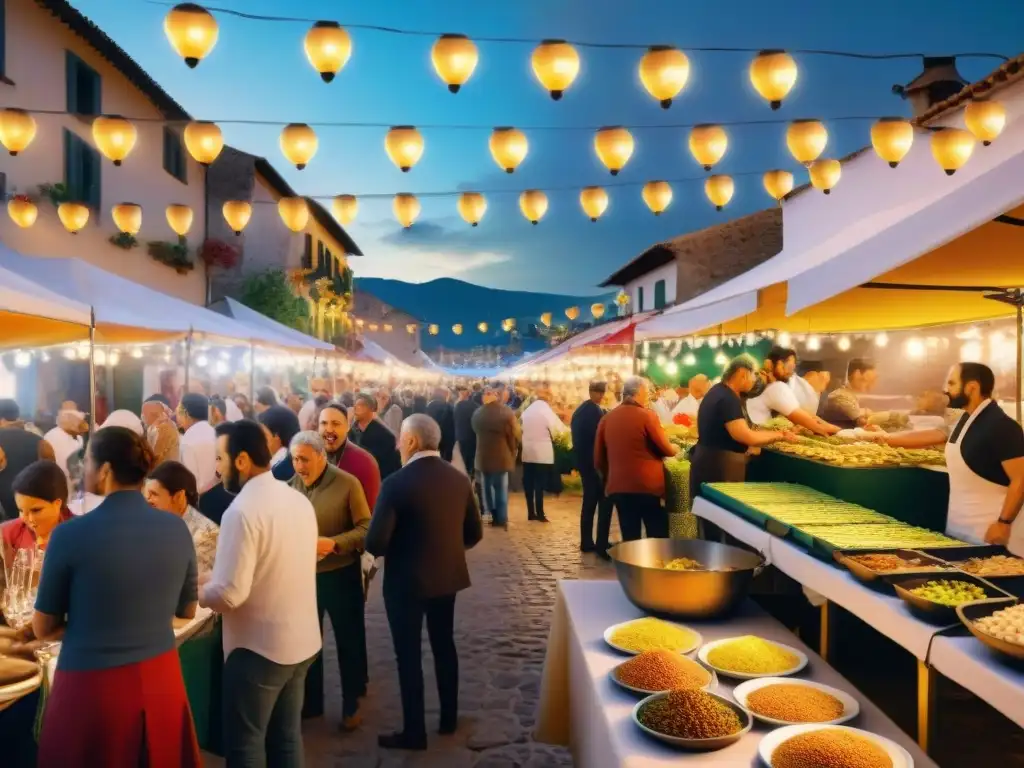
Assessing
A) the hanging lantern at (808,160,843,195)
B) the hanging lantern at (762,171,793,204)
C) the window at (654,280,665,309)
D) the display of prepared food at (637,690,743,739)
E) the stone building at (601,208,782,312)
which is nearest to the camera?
the display of prepared food at (637,690,743,739)

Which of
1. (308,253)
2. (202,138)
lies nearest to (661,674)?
(202,138)

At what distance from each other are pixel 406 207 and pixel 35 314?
17.0ft

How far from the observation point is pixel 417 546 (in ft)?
14.5

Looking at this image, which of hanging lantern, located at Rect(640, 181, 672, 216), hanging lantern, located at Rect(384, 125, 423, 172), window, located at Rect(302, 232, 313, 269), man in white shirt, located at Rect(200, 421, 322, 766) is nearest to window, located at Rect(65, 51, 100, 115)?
hanging lantern, located at Rect(384, 125, 423, 172)

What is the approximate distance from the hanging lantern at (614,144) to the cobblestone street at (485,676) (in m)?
4.20

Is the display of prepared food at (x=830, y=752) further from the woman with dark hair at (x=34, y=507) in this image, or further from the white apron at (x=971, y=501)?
the woman with dark hair at (x=34, y=507)

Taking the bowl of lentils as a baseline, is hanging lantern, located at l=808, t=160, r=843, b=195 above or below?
above

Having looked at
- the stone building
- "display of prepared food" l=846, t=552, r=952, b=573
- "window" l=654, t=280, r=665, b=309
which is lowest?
"display of prepared food" l=846, t=552, r=952, b=573

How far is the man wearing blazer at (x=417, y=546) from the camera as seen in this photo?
438 cm

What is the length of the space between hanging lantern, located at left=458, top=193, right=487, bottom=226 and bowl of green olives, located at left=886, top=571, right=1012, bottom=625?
25.9 ft

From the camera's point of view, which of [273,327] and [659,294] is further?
[659,294]

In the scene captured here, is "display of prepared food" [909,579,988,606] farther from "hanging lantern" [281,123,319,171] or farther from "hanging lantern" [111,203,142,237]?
"hanging lantern" [111,203,142,237]

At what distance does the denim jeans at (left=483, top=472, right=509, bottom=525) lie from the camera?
36.6ft

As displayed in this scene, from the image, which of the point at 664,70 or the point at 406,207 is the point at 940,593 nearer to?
the point at 664,70
